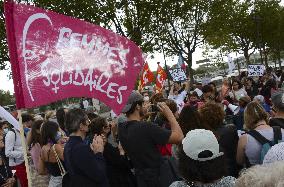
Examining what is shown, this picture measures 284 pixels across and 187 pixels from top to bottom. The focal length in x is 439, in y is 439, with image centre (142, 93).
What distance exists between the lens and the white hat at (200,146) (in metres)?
2.55

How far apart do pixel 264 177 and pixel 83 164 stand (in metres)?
2.53

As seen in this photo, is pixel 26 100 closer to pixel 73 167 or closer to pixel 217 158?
pixel 73 167

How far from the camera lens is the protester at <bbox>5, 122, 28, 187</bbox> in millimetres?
6781

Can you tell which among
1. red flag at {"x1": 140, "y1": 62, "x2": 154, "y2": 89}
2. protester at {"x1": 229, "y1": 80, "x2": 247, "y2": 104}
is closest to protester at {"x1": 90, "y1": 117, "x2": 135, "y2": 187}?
protester at {"x1": 229, "y1": 80, "x2": 247, "y2": 104}

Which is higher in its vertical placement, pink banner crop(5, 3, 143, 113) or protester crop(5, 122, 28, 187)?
pink banner crop(5, 3, 143, 113)

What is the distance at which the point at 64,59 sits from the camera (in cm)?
439

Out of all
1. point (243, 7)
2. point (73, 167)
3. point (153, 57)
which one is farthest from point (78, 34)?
point (243, 7)

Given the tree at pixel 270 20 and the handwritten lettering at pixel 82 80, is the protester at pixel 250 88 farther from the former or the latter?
the tree at pixel 270 20

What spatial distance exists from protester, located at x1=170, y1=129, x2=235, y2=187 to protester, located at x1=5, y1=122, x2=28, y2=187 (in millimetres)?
4688

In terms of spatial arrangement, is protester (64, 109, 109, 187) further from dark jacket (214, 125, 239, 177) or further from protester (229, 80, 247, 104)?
protester (229, 80, 247, 104)

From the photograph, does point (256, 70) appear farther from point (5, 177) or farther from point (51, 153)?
point (51, 153)

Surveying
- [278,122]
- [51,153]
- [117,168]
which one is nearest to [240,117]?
[278,122]

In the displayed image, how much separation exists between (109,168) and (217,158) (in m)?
2.68

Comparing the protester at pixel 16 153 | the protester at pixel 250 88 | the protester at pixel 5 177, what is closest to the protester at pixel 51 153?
the protester at pixel 5 177
